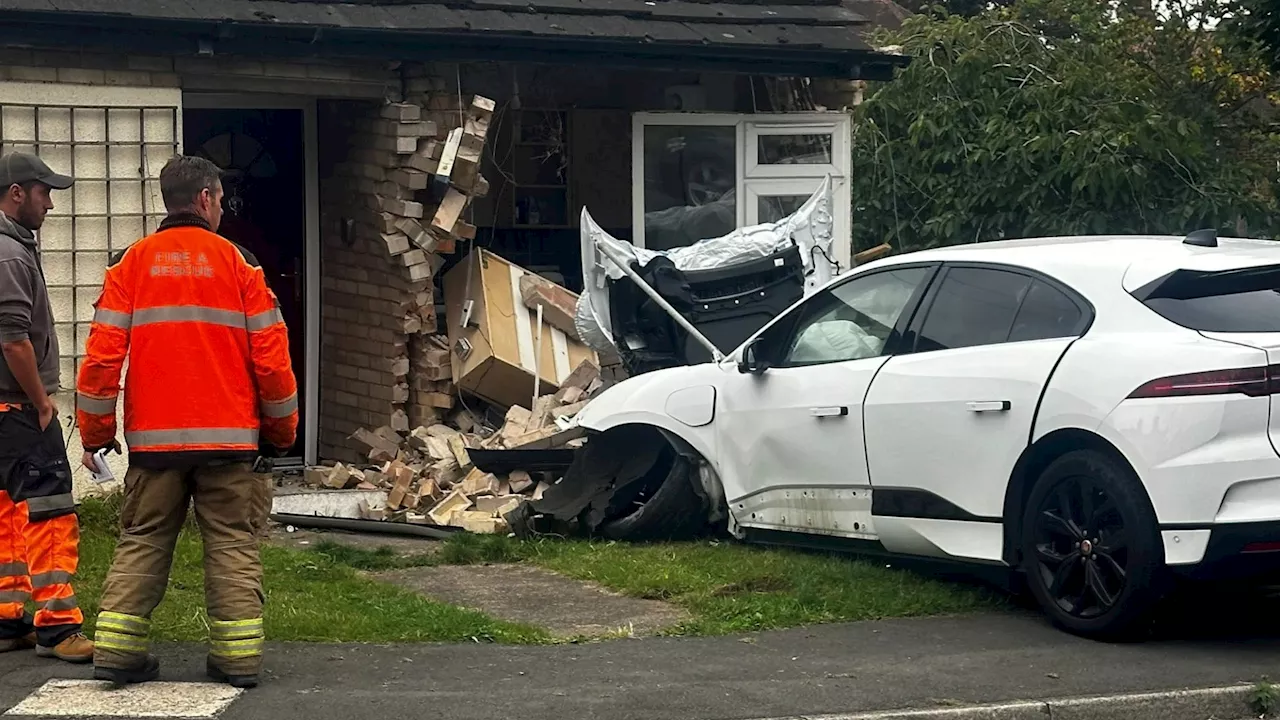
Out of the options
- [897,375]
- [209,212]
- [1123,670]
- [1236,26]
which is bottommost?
[1123,670]

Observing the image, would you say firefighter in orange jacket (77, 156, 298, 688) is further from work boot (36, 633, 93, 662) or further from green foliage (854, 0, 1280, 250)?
green foliage (854, 0, 1280, 250)

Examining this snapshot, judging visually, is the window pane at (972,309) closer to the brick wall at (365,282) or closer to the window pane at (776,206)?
the brick wall at (365,282)

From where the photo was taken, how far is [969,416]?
6930 millimetres

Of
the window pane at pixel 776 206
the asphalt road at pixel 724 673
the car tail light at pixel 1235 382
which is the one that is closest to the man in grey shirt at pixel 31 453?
the asphalt road at pixel 724 673

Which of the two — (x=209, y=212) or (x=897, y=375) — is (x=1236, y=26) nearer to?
(x=897, y=375)

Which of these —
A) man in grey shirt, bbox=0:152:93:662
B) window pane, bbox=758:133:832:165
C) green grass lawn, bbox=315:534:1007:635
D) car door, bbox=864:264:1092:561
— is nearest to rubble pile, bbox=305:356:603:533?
green grass lawn, bbox=315:534:1007:635

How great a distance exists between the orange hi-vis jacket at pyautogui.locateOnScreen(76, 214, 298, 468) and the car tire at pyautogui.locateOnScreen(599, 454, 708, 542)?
325 cm

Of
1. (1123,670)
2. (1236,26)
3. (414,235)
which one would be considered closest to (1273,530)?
(1123,670)

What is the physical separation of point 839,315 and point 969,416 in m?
1.21

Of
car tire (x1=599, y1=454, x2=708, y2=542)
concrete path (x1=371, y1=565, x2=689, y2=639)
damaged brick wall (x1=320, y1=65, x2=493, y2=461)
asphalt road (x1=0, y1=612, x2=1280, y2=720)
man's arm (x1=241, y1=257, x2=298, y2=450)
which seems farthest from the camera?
damaged brick wall (x1=320, y1=65, x2=493, y2=461)

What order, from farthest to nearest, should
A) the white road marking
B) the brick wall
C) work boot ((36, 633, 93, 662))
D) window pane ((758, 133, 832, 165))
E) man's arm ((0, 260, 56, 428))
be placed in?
window pane ((758, 133, 832, 165)) < the brick wall < work boot ((36, 633, 93, 662)) < man's arm ((0, 260, 56, 428)) < the white road marking

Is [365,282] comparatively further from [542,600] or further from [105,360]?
[105,360]

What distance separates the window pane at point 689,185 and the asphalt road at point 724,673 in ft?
18.2

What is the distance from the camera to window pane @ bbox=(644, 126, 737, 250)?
12016 millimetres
